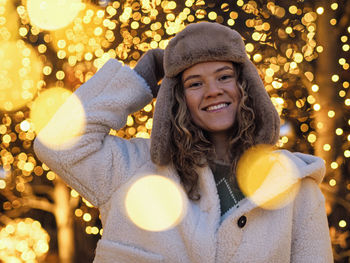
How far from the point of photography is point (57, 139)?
1326 millimetres

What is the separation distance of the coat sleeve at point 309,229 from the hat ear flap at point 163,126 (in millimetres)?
475

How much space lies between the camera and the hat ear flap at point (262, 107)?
1.38 metres

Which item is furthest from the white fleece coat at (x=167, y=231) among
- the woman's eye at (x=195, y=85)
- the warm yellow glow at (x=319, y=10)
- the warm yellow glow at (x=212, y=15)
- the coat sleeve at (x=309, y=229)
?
the warm yellow glow at (x=319, y=10)

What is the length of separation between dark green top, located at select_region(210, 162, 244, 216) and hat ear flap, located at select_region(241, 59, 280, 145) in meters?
0.16

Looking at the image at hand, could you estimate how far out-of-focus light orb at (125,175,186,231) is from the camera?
130cm

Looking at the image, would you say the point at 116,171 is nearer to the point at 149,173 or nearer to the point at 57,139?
the point at 149,173

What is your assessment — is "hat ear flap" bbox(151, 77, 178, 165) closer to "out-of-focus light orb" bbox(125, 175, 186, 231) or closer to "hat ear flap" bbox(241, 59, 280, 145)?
"out-of-focus light orb" bbox(125, 175, 186, 231)

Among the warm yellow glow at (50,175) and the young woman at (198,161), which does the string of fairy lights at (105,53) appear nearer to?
the warm yellow glow at (50,175)

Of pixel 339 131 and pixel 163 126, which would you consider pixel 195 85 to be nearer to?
pixel 163 126

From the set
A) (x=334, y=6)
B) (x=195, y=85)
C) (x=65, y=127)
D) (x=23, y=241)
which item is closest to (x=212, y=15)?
(x=334, y=6)

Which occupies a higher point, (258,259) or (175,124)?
(175,124)

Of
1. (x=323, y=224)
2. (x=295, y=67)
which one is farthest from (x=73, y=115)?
(x=295, y=67)

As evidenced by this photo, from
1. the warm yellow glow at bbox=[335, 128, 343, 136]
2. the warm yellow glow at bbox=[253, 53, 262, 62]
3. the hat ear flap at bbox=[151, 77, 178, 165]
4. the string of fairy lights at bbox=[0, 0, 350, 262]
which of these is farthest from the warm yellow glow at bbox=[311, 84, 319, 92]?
the hat ear flap at bbox=[151, 77, 178, 165]

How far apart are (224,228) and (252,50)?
1.51m
